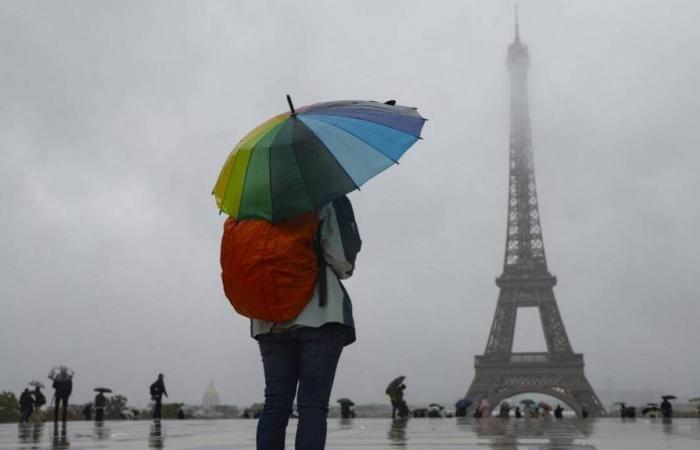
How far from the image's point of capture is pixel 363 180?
181 inches

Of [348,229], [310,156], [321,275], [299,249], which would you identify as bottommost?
[321,275]

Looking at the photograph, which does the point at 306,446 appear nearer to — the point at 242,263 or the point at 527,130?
the point at 242,263

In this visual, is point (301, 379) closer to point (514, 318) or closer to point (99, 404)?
point (99, 404)

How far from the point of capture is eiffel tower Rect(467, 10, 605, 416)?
6912cm

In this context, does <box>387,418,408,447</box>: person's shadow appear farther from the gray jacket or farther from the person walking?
the gray jacket

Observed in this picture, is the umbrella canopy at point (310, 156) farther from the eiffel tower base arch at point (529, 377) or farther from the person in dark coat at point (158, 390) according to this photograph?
the eiffel tower base arch at point (529, 377)

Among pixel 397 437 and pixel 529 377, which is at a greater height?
pixel 397 437

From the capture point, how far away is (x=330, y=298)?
441 centimetres

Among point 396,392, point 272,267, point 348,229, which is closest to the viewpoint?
point 272,267

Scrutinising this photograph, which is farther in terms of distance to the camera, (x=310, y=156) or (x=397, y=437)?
(x=397, y=437)

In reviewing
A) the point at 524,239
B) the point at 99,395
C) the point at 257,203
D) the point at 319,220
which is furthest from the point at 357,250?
the point at 524,239

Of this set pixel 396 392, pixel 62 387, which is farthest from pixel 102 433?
pixel 396 392

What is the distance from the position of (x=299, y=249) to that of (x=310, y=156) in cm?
60

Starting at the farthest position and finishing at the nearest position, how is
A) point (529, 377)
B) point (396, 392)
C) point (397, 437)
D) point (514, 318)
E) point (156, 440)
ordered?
point (514, 318), point (529, 377), point (396, 392), point (397, 437), point (156, 440)
